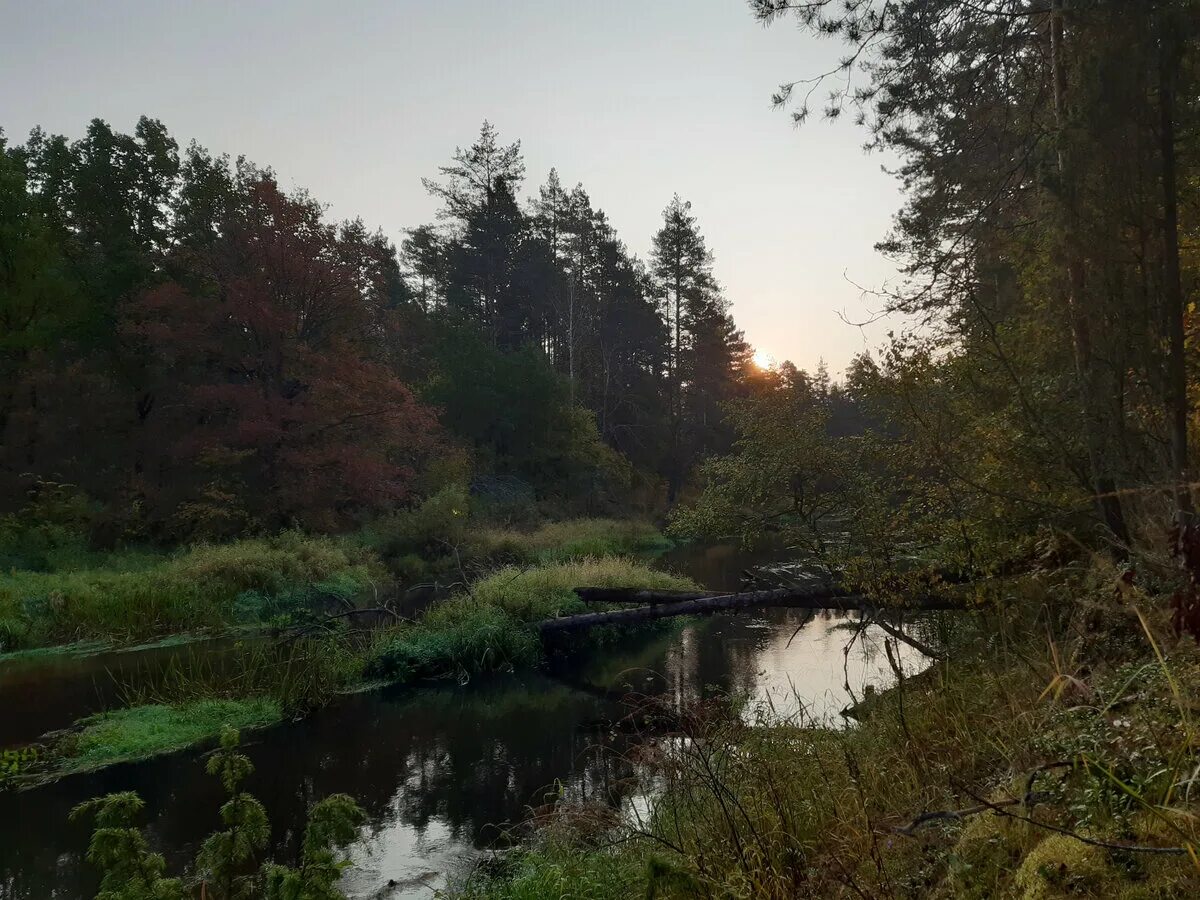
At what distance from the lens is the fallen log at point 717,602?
884cm

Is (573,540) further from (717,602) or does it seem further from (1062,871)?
(1062,871)

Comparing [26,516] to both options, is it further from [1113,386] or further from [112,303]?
[1113,386]

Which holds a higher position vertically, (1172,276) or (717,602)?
(1172,276)

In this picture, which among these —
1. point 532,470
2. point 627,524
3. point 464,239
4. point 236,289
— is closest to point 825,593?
point 236,289

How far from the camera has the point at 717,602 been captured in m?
12.1

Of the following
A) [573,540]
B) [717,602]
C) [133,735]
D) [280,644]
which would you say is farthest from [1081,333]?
[573,540]

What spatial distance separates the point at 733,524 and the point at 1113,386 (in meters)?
5.70

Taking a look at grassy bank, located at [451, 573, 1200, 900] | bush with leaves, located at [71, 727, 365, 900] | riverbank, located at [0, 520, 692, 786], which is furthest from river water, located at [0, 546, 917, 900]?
bush with leaves, located at [71, 727, 365, 900]

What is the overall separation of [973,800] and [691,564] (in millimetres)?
21495

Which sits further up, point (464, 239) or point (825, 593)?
point (464, 239)

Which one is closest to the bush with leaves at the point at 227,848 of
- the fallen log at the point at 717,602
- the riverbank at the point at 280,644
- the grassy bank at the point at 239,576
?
the fallen log at the point at 717,602

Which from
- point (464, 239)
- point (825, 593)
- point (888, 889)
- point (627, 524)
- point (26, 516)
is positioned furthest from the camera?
point (464, 239)

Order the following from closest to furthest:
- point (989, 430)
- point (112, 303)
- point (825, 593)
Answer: point (989, 430)
point (825, 593)
point (112, 303)

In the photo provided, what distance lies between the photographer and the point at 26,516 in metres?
20.5
